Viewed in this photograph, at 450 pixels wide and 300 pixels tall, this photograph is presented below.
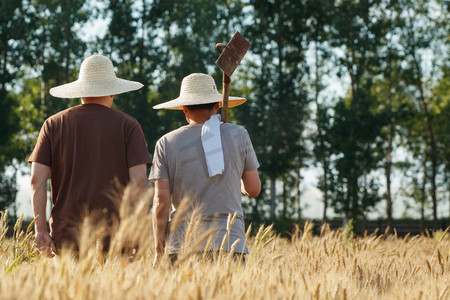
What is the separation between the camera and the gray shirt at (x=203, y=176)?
3.89m

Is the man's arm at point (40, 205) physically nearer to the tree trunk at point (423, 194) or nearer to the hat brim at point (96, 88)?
the hat brim at point (96, 88)

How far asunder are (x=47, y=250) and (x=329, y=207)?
2479 centimetres

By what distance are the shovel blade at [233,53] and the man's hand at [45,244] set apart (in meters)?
1.91

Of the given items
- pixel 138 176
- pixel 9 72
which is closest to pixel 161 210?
pixel 138 176

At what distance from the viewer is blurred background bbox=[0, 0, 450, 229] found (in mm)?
27406

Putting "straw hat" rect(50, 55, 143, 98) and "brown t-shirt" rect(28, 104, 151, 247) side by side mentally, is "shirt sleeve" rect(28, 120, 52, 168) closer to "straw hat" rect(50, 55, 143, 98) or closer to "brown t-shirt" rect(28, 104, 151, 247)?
"brown t-shirt" rect(28, 104, 151, 247)

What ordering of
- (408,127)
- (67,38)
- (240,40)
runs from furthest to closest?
(408,127) < (67,38) < (240,40)

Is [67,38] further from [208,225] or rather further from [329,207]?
[208,225]

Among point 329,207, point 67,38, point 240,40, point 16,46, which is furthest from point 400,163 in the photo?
point 240,40

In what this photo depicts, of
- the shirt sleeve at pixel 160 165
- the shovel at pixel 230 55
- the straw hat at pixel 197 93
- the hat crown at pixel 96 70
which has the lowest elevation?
the shirt sleeve at pixel 160 165

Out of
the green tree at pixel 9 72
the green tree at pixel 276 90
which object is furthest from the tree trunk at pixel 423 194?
the green tree at pixel 9 72

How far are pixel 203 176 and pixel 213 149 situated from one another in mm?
210

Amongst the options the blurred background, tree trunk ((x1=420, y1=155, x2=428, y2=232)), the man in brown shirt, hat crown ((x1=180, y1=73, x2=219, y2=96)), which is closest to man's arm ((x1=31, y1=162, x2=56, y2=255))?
the man in brown shirt

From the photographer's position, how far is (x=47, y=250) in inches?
155
